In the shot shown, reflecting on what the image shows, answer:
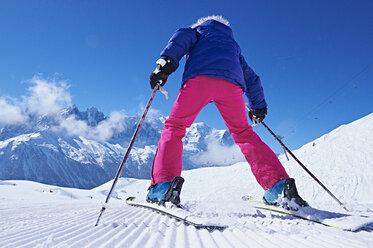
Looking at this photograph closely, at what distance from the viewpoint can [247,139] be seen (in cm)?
247

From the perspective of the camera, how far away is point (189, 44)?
2.60 metres

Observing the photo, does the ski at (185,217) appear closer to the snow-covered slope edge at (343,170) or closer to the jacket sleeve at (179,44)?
the jacket sleeve at (179,44)

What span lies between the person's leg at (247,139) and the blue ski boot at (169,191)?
81 centimetres

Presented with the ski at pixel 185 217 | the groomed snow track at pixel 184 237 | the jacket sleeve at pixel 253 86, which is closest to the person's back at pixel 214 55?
the jacket sleeve at pixel 253 86

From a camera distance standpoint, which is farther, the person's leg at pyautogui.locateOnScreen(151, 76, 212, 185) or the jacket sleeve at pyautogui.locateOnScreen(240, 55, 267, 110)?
the jacket sleeve at pyautogui.locateOnScreen(240, 55, 267, 110)

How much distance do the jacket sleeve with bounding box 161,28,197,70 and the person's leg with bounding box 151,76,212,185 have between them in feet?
1.06

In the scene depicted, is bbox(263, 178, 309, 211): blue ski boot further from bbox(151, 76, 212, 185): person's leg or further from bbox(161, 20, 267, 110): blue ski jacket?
bbox(161, 20, 267, 110): blue ski jacket

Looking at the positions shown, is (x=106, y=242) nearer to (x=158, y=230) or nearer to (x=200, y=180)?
(x=158, y=230)

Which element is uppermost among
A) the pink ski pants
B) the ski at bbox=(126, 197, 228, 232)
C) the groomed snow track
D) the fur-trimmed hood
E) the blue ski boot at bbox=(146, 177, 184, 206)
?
the fur-trimmed hood

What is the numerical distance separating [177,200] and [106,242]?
0.94 metres

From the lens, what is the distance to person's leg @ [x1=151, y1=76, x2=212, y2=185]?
218cm

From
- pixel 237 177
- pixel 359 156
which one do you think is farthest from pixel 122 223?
pixel 237 177

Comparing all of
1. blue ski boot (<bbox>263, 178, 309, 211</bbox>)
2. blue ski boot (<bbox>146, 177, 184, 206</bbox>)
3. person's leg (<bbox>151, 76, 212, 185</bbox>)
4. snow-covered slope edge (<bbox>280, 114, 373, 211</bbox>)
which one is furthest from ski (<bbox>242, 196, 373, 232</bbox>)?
snow-covered slope edge (<bbox>280, 114, 373, 211</bbox>)

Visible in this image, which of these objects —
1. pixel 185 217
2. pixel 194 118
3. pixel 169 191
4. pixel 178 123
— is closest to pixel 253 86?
pixel 194 118
